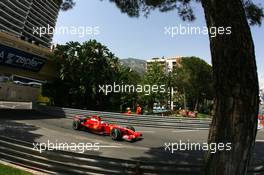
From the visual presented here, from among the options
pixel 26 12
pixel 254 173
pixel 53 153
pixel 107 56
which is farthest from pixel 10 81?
pixel 26 12

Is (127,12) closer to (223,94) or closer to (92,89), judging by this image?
(223,94)

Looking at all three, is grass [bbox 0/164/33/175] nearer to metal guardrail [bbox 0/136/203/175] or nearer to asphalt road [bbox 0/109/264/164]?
metal guardrail [bbox 0/136/203/175]

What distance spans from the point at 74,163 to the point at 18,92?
27.1 metres

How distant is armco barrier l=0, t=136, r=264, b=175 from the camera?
8.22 metres

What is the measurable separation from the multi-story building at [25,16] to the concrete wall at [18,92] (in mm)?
77263

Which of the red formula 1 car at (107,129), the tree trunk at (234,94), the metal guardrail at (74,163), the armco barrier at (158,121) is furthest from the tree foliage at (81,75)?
the tree trunk at (234,94)

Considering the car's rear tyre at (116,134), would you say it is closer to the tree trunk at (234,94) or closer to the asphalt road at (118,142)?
the asphalt road at (118,142)

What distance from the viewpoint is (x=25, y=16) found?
141250 mm

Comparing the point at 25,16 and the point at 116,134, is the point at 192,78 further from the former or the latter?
the point at 25,16

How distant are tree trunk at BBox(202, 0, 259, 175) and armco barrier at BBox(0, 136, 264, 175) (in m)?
2.82

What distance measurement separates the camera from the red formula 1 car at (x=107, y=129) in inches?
612

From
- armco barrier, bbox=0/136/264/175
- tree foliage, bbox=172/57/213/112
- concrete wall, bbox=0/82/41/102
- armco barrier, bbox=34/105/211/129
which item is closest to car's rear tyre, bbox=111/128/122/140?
armco barrier, bbox=0/136/264/175

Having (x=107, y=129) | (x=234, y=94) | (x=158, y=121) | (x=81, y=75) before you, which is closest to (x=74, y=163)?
(x=234, y=94)

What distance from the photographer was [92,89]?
35.1 metres
